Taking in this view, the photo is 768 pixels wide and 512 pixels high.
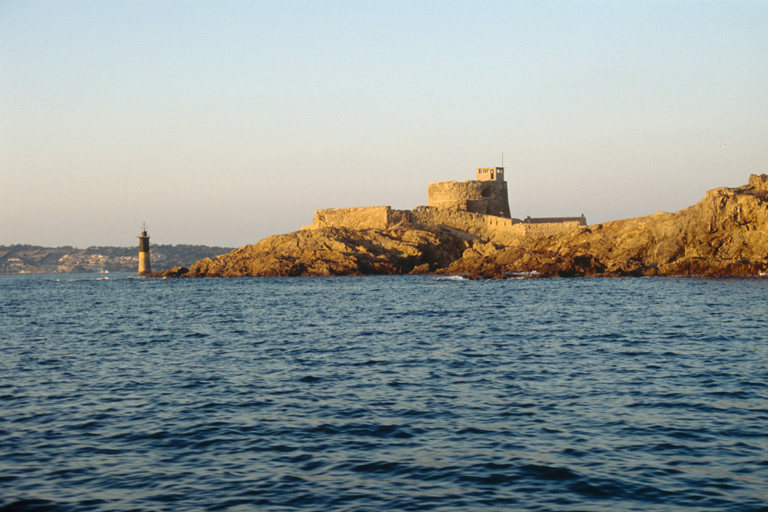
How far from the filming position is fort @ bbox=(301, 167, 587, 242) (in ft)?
234

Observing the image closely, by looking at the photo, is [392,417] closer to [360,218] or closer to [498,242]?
[498,242]

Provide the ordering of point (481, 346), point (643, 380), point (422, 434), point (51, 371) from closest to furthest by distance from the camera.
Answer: point (422, 434) → point (643, 380) → point (51, 371) → point (481, 346)

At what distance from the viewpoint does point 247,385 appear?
1419 cm

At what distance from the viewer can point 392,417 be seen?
37.3ft

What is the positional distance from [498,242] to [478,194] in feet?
37.5

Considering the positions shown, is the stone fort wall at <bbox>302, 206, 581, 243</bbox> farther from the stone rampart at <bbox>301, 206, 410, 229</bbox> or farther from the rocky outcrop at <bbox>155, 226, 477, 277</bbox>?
the rocky outcrop at <bbox>155, 226, 477, 277</bbox>

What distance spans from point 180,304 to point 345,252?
30.6m

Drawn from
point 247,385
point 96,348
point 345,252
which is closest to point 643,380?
point 247,385

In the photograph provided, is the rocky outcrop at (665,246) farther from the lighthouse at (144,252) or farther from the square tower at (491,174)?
the lighthouse at (144,252)

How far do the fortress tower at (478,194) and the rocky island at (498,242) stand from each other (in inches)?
4.3

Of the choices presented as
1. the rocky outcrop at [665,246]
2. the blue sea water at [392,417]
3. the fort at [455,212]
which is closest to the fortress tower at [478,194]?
the fort at [455,212]

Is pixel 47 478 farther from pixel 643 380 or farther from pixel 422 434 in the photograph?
pixel 643 380

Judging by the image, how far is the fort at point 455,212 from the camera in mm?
71188

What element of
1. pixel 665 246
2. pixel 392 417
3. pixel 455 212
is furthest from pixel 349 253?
pixel 392 417
